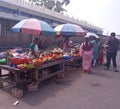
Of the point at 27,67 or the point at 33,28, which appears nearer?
the point at 27,67

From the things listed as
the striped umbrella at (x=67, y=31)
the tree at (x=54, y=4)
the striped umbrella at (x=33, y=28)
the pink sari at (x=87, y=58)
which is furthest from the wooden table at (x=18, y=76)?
the tree at (x=54, y=4)

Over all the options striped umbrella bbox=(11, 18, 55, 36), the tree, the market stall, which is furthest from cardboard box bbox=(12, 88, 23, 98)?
the tree

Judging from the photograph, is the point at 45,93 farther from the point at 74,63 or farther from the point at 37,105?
the point at 74,63

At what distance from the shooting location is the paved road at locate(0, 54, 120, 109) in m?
5.02

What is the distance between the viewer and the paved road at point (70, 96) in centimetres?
502

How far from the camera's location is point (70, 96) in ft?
19.0

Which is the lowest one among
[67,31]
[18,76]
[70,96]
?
[70,96]

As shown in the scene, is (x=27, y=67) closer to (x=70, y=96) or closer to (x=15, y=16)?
(x=70, y=96)

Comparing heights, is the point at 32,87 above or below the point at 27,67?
below

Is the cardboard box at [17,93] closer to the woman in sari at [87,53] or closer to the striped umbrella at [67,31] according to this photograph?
the woman in sari at [87,53]

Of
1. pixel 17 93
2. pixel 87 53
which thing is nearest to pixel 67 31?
pixel 87 53

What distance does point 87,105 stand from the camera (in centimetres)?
513

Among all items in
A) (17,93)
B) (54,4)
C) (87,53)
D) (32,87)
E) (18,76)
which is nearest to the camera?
(17,93)

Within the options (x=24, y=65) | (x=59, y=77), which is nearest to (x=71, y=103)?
(x=24, y=65)
